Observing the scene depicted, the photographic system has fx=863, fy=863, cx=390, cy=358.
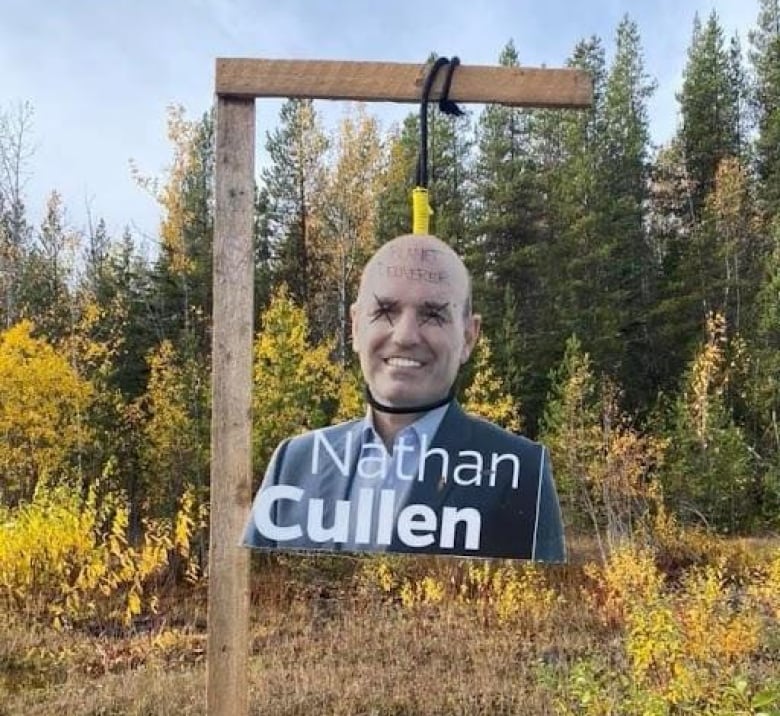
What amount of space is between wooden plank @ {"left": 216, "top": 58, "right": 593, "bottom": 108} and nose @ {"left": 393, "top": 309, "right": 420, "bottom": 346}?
48 centimetres

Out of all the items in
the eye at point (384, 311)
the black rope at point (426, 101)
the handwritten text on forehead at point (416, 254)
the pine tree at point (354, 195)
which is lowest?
the eye at point (384, 311)

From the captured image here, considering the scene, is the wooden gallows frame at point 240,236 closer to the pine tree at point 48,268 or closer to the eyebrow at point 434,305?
the eyebrow at point 434,305

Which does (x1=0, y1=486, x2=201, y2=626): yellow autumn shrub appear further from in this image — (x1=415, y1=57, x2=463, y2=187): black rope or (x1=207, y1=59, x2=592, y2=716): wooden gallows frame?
(x1=415, y1=57, x2=463, y2=187): black rope

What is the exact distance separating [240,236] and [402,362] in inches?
18.1

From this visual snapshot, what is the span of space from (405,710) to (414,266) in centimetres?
295

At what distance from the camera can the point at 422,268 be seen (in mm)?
1601

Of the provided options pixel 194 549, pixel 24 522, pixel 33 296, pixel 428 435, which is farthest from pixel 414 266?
pixel 33 296

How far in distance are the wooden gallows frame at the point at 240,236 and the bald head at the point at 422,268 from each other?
324mm

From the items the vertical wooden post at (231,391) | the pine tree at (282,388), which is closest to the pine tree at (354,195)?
the pine tree at (282,388)

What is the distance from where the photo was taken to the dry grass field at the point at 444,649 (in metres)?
3.50

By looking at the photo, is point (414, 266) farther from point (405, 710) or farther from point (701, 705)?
point (405, 710)

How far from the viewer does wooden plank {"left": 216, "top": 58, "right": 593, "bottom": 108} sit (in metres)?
1.74

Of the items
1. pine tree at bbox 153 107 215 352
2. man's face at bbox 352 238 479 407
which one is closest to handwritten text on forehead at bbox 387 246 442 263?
man's face at bbox 352 238 479 407

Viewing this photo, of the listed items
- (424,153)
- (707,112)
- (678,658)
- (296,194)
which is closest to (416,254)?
(424,153)
